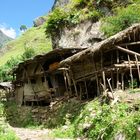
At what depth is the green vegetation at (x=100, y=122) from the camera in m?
13.9

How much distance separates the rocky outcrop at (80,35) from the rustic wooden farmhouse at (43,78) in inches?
327

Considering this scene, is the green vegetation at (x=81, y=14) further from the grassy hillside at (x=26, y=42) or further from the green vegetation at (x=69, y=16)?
the grassy hillside at (x=26, y=42)

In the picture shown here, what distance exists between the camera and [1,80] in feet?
143

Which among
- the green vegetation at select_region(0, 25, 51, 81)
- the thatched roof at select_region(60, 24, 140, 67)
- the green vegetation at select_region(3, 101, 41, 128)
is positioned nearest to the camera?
the thatched roof at select_region(60, 24, 140, 67)

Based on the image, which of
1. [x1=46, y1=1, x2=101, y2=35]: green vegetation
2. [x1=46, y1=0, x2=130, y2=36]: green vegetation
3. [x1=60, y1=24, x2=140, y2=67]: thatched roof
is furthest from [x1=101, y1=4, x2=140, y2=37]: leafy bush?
[x1=60, y1=24, x2=140, y2=67]: thatched roof

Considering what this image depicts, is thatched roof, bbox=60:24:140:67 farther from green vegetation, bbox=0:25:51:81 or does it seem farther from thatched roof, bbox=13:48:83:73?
green vegetation, bbox=0:25:51:81

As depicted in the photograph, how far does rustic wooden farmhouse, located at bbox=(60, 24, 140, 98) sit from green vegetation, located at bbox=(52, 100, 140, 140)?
1.56m

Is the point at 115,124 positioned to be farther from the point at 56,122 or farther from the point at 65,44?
the point at 65,44

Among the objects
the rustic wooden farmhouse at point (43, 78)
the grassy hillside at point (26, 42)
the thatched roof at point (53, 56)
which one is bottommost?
the rustic wooden farmhouse at point (43, 78)

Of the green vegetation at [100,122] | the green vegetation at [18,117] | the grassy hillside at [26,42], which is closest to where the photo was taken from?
the green vegetation at [100,122]

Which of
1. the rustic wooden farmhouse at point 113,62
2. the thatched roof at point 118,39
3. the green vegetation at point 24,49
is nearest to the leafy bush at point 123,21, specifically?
the rustic wooden farmhouse at point 113,62

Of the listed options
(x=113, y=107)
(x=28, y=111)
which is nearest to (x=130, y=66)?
(x=113, y=107)

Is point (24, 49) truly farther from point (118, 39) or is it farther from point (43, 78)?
point (118, 39)

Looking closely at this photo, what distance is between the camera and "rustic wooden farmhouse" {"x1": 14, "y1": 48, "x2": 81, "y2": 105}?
A: 2600 centimetres
